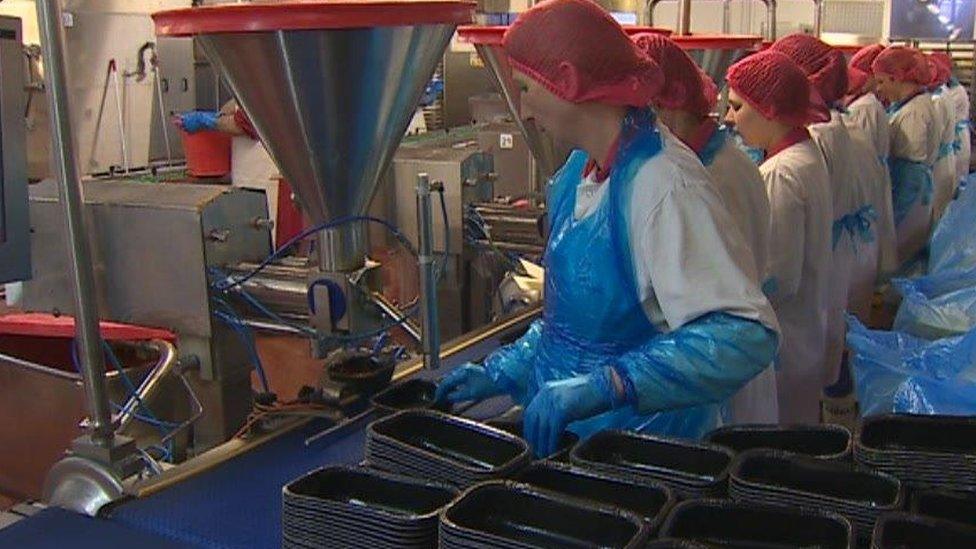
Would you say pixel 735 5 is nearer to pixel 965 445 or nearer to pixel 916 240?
pixel 916 240

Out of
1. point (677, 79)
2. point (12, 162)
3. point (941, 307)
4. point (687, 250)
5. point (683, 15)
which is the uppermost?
point (683, 15)

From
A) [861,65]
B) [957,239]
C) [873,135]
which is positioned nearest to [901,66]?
[861,65]

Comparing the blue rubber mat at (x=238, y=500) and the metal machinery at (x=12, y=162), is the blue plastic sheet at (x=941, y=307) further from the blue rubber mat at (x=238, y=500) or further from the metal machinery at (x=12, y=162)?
the metal machinery at (x=12, y=162)

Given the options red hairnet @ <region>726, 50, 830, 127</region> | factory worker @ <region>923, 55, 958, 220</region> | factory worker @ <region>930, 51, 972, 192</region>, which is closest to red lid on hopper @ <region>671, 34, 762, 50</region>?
red hairnet @ <region>726, 50, 830, 127</region>

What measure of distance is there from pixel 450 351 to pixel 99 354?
0.89m

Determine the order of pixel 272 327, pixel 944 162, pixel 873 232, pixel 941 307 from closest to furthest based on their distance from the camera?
pixel 272 327 < pixel 941 307 < pixel 873 232 < pixel 944 162

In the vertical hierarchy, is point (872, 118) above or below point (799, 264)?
above

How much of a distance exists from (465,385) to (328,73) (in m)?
0.57

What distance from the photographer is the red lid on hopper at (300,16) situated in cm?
150

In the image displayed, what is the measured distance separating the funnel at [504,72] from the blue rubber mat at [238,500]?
1.03 metres

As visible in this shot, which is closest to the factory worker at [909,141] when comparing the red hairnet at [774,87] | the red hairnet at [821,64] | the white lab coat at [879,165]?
the white lab coat at [879,165]

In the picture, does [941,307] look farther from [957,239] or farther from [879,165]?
[879,165]

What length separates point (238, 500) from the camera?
57.1 inches

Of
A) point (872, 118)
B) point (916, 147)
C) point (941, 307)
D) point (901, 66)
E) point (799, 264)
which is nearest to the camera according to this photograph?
point (799, 264)
